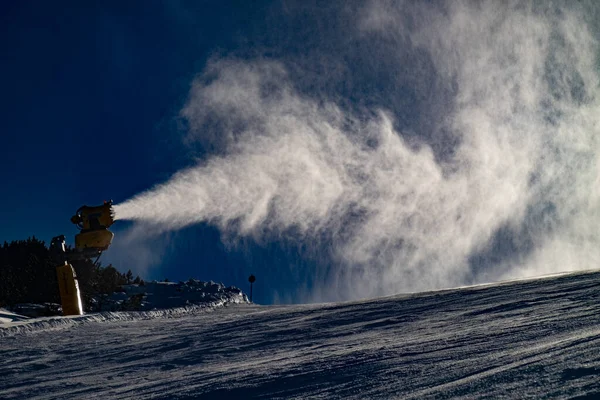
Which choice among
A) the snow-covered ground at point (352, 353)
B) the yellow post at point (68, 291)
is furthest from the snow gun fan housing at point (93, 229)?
the snow-covered ground at point (352, 353)

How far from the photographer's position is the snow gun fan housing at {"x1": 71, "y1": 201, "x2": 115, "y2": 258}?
17391 millimetres

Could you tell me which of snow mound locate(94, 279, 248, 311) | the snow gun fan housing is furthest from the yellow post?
snow mound locate(94, 279, 248, 311)

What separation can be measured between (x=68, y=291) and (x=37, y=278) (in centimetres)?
674

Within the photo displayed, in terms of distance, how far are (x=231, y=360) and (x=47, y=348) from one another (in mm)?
4858

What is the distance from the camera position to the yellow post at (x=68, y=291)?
16859 mm

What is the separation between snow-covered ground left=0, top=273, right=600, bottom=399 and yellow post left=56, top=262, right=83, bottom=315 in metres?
4.08

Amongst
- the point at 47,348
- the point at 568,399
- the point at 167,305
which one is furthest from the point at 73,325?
the point at 568,399

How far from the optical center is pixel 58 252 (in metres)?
17.2

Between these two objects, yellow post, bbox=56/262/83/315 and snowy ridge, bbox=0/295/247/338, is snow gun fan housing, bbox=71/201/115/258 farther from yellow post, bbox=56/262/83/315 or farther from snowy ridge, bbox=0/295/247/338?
snowy ridge, bbox=0/295/247/338

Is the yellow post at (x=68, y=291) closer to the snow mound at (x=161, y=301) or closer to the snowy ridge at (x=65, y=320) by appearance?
the snow mound at (x=161, y=301)

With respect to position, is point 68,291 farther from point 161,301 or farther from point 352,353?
point 352,353

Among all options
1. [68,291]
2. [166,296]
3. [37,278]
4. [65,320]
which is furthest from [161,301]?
[65,320]

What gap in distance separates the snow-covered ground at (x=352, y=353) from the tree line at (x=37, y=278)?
9141mm

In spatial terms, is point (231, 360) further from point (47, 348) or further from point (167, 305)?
point (167, 305)
